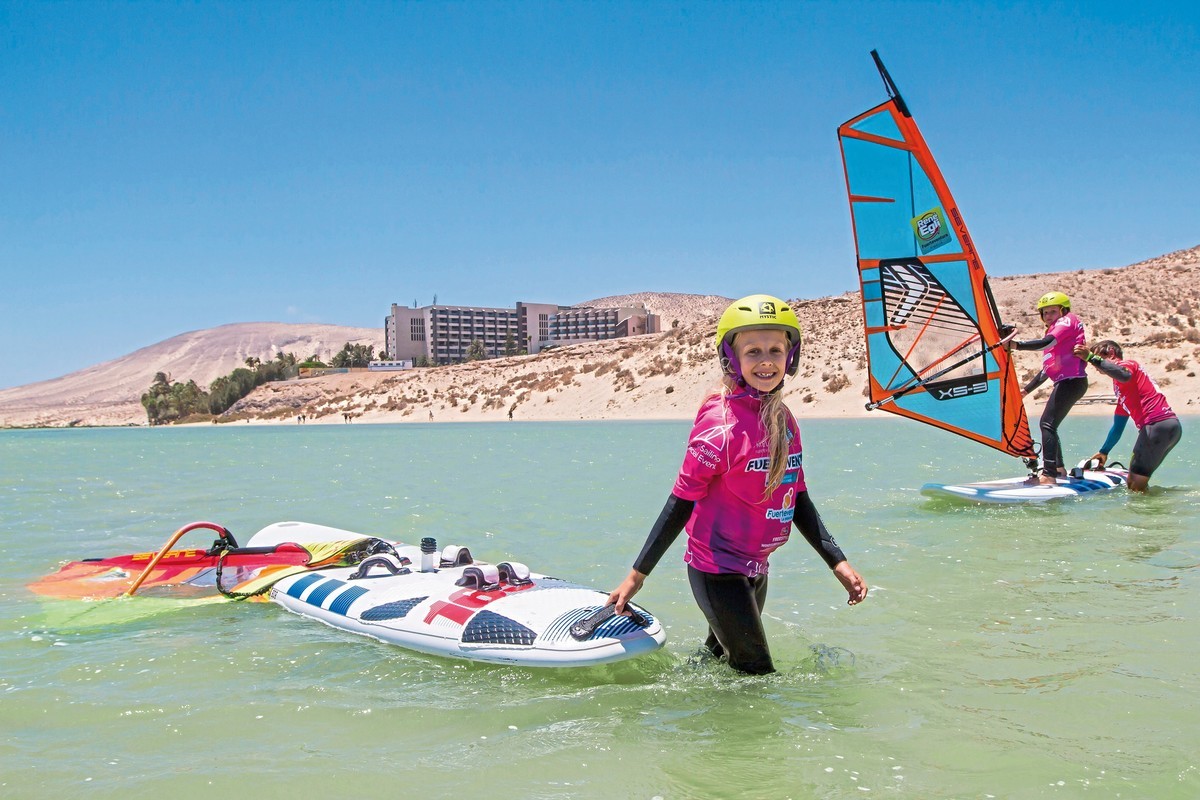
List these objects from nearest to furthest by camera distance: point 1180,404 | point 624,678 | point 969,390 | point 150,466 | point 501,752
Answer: point 501,752
point 624,678
point 969,390
point 150,466
point 1180,404

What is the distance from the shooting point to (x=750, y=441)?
11.5ft

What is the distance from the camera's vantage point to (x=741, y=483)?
3533mm

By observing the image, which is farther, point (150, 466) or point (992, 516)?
point (150, 466)

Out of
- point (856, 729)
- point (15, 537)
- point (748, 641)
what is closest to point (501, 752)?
point (748, 641)

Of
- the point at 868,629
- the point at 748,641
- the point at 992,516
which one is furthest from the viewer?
the point at 992,516

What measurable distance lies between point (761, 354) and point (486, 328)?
14405 cm

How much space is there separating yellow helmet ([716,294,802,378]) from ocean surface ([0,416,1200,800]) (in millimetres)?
1479

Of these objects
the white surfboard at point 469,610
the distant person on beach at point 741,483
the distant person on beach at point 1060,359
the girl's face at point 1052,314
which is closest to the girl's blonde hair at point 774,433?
the distant person on beach at point 741,483

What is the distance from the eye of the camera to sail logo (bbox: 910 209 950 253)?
384 inches

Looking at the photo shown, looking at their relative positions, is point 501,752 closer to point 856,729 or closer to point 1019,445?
point 856,729

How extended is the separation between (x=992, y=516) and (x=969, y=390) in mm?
1578

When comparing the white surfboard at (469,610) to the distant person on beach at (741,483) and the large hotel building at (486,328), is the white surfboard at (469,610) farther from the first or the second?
the large hotel building at (486,328)

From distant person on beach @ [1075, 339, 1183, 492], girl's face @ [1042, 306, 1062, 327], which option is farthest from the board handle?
girl's face @ [1042, 306, 1062, 327]

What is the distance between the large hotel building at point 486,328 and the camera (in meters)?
134
